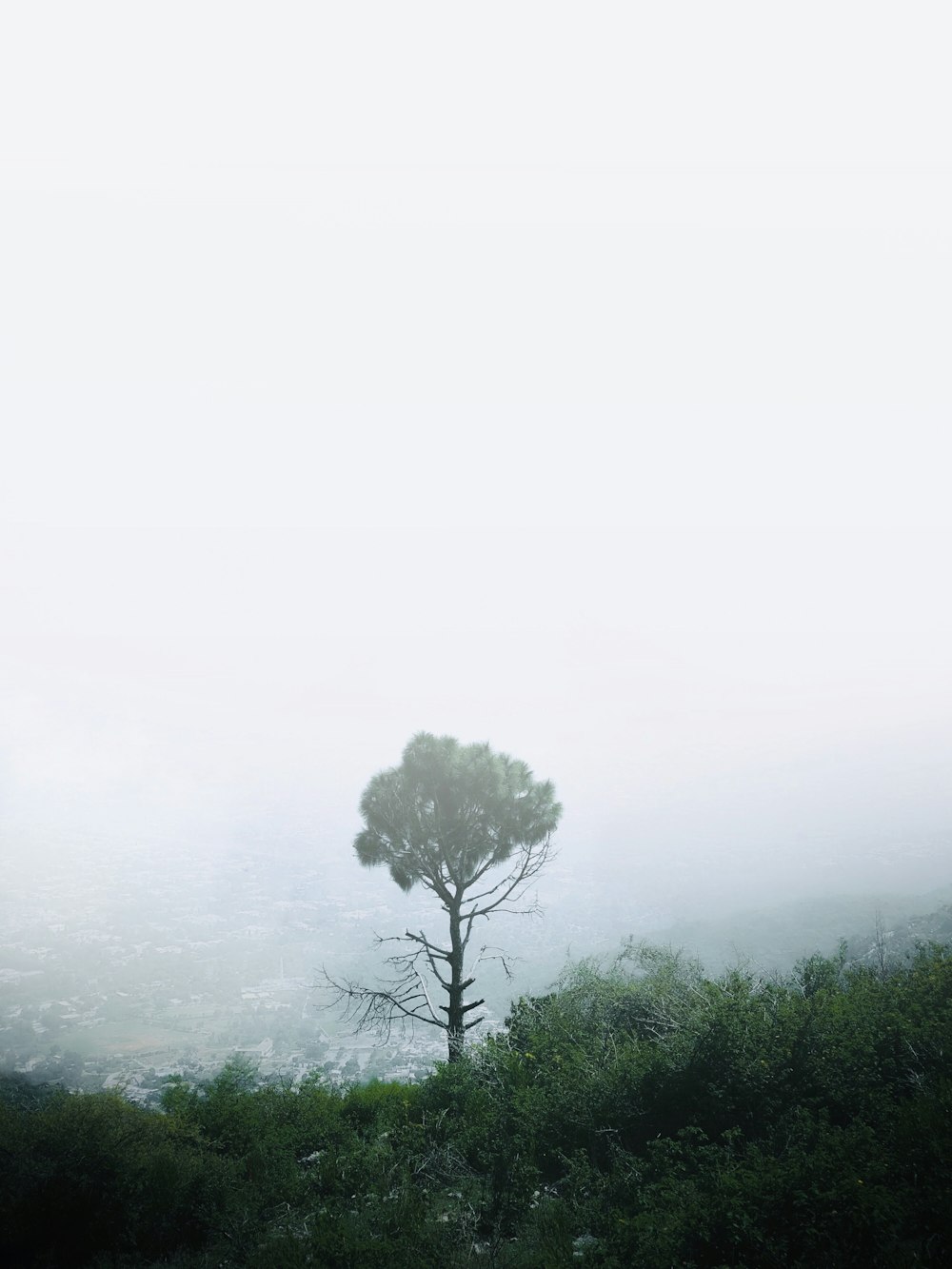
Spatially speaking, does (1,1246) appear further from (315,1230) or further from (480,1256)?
(480,1256)

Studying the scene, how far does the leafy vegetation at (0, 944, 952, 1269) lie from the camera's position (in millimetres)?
6355

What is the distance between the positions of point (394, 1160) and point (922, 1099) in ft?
26.0

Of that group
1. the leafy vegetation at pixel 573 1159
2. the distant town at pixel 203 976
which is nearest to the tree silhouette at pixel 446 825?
the leafy vegetation at pixel 573 1159

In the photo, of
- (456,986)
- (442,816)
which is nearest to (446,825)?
(442,816)

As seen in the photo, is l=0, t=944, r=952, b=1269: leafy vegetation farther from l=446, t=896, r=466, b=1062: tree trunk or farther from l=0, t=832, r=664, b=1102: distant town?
l=0, t=832, r=664, b=1102: distant town

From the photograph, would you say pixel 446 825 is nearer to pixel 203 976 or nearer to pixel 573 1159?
pixel 573 1159

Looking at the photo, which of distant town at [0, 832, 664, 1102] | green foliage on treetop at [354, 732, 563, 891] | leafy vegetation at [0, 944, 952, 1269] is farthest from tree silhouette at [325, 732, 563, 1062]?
distant town at [0, 832, 664, 1102]

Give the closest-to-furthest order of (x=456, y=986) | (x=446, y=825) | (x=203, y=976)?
(x=456, y=986) → (x=446, y=825) → (x=203, y=976)

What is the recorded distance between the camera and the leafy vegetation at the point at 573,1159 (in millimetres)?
6355

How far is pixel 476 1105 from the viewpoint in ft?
36.8

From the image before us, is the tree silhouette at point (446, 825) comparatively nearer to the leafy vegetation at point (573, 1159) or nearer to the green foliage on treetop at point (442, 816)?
→ the green foliage on treetop at point (442, 816)

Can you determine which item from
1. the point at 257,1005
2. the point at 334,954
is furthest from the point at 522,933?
the point at 257,1005

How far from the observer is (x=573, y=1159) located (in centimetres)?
941

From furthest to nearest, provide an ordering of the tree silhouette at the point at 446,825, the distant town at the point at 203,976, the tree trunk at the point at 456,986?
the distant town at the point at 203,976 < the tree silhouette at the point at 446,825 < the tree trunk at the point at 456,986
